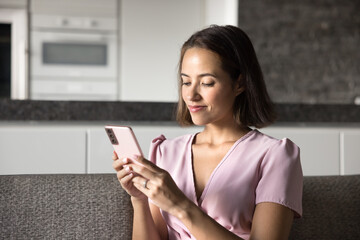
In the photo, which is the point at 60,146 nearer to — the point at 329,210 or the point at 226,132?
the point at 226,132

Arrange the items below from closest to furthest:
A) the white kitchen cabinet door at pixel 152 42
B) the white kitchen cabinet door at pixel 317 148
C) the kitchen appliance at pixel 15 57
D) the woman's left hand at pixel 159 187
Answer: the woman's left hand at pixel 159 187 → the white kitchen cabinet door at pixel 317 148 → the kitchen appliance at pixel 15 57 → the white kitchen cabinet door at pixel 152 42

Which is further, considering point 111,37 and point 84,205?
point 111,37

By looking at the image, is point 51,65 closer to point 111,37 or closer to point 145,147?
point 111,37

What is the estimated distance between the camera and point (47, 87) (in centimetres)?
418

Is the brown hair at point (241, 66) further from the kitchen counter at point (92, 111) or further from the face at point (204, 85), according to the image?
the kitchen counter at point (92, 111)

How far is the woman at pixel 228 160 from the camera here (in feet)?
3.46

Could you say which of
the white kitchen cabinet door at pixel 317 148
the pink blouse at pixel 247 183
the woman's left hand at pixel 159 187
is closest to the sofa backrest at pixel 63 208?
the pink blouse at pixel 247 183

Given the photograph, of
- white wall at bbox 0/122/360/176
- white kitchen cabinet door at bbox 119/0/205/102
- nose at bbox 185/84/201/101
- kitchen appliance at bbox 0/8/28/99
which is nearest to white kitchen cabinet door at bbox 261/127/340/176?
white wall at bbox 0/122/360/176

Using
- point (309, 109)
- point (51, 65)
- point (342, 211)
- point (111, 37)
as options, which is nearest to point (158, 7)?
point (111, 37)

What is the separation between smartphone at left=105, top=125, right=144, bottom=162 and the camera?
3.04 ft

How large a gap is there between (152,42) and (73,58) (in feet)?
2.40

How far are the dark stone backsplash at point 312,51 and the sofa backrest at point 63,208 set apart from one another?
251 cm

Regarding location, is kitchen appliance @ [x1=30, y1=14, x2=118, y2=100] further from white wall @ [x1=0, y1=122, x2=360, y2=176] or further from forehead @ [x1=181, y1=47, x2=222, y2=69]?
forehead @ [x1=181, y1=47, x2=222, y2=69]

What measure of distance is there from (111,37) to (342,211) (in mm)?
3382
